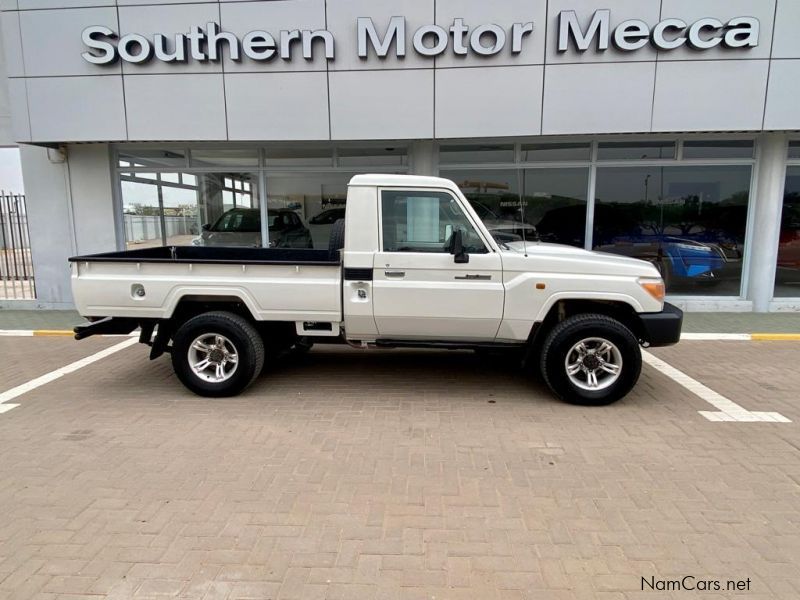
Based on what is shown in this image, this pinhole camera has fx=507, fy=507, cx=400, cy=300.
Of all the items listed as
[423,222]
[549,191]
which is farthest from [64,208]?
[549,191]

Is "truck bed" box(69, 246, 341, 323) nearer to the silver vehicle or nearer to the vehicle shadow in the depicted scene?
the vehicle shadow

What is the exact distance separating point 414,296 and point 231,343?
6.07 feet

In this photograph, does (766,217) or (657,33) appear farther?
(766,217)

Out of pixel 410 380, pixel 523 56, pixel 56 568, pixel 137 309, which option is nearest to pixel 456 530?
pixel 56 568

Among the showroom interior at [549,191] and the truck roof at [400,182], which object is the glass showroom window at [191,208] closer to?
the showroom interior at [549,191]

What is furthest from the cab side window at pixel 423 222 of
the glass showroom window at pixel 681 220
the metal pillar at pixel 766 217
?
the metal pillar at pixel 766 217

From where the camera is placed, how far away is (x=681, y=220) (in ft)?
30.6

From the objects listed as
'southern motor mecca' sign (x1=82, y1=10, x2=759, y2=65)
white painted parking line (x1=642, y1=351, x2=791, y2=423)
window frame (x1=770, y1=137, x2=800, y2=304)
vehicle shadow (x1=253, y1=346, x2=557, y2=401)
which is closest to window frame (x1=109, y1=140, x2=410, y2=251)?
'southern motor mecca' sign (x1=82, y1=10, x2=759, y2=65)

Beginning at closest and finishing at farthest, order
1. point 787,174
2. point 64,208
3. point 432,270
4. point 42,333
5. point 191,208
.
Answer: point 432,270 < point 42,333 < point 787,174 < point 64,208 < point 191,208

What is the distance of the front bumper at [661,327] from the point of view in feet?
15.3

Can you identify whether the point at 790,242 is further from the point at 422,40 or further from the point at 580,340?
the point at 422,40

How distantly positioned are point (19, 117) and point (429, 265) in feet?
27.4

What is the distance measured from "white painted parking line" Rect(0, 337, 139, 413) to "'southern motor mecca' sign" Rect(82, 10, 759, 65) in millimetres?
4813

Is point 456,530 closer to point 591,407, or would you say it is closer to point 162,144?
point 591,407
